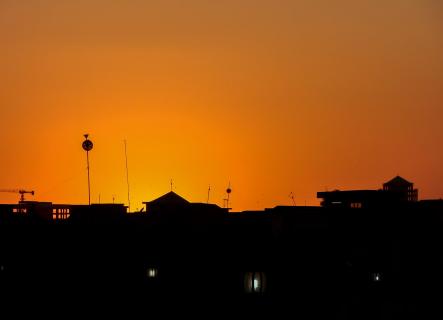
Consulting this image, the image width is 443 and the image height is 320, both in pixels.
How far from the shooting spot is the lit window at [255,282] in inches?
1832

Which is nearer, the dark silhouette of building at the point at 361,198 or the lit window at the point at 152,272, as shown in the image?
the lit window at the point at 152,272

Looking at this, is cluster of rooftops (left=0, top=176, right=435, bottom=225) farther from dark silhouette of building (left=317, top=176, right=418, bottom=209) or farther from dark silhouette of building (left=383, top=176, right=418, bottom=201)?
dark silhouette of building (left=383, top=176, right=418, bottom=201)

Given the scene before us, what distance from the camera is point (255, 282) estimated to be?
153 feet

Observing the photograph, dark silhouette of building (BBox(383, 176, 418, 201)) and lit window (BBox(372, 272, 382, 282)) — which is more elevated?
dark silhouette of building (BBox(383, 176, 418, 201))

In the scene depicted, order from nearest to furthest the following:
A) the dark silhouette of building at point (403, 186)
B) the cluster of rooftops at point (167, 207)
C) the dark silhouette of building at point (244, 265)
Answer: the dark silhouette of building at point (244, 265) < the cluster of rooftops at point (167, 207) < the dark silhouette of building at point (403, 186)

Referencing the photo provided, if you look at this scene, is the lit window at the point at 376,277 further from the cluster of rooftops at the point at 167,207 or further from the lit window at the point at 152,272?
the lit window at the point at 152,272

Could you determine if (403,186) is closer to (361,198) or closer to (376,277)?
(361,198)

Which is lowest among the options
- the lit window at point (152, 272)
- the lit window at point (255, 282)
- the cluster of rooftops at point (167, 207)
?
the lit window at point (255, 282)

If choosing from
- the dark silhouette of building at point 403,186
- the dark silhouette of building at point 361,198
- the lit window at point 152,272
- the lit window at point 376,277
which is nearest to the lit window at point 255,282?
the lit window at point 152,272

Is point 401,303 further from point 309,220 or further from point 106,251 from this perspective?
point 106,251

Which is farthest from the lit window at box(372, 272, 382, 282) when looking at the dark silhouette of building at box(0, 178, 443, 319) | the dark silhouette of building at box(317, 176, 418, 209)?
the dark silhouette of building at box(317, 176, 418, 209)

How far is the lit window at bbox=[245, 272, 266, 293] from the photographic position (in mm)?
46531

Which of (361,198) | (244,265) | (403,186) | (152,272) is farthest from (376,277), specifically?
(403,186)

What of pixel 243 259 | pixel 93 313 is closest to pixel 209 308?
pixel 243 259
